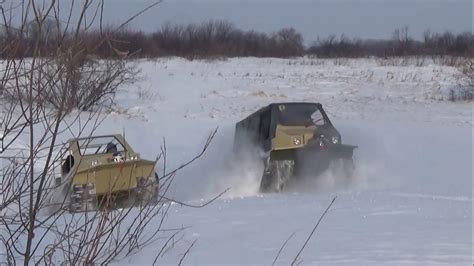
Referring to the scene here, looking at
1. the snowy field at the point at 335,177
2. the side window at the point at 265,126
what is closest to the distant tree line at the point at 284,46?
the snowy field at the point at 335,177

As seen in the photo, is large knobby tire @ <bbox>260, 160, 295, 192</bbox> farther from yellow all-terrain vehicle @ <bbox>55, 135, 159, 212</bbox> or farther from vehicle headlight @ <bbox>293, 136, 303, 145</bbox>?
yellow all-terrain vehicle @ <bbox>55, 135, 159, 212</bbox>

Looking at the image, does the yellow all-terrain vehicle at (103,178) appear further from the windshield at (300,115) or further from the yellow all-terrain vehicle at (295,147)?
the windshield at (300,115)

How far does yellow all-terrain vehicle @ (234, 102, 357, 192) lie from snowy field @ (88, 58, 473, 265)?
31 centimetres

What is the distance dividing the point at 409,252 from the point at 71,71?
448 cm

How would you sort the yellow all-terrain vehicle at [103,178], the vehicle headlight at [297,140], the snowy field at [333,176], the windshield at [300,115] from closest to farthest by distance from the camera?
the yellow all-terrain vehicle at [103,178]
the snowy field at [333,176]
the vehicle headlight at [297,140]
the windshield at [300,115]

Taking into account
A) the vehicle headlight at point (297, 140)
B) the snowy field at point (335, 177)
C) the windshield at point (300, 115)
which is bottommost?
the snowy field at point (335, 177)

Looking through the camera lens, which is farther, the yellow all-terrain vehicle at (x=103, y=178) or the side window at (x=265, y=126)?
the side window at (x=265, y=126)

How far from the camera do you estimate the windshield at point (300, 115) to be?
46.9 feet

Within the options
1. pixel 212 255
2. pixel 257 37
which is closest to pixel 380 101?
pixel 212 255

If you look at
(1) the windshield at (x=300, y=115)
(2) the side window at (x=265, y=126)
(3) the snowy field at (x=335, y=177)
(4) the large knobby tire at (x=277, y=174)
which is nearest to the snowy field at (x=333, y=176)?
(3) the snowy field at (x=335, y=177)

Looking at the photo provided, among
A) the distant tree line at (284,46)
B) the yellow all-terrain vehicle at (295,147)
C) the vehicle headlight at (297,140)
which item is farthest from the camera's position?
the distant tree line at (284,46)

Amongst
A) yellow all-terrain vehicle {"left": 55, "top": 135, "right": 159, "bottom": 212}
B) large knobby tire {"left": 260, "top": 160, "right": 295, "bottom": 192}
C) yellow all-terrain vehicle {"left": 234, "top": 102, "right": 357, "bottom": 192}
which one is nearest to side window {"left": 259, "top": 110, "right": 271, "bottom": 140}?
yellow all-terrain vehicle {"left": 234, "top": 102, "right": 357, "bottom": 192}

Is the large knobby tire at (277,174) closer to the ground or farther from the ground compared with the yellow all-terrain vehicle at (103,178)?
closer to the ground

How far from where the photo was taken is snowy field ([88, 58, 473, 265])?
728 cm
